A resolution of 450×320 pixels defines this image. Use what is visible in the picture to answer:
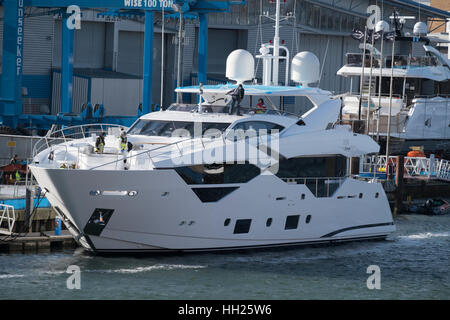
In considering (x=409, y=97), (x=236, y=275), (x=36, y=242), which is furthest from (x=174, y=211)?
(x=409, y=97)

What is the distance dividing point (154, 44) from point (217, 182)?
26685 mm

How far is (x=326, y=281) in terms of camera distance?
21.0 metres

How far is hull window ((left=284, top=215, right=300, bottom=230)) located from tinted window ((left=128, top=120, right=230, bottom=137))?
2.83 m

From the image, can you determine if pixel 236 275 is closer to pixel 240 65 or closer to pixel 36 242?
pixel 36 242

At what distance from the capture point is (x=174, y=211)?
21.5m

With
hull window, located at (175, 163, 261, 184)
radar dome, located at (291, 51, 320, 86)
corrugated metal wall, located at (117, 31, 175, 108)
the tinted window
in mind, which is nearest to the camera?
hull window, located at (175, 163, 261, 184)

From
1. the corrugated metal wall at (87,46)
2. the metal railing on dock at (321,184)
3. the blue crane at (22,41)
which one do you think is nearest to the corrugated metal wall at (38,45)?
the corrugated metal wall at (87,46)

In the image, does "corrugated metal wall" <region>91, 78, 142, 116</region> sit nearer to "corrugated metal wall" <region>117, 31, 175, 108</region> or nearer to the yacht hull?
"corrugated metal wall" <region>117, 31, 175, 108</region>

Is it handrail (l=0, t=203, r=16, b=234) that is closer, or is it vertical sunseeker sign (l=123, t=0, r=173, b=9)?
handrail (l=0, t=203, r=16, b=234)

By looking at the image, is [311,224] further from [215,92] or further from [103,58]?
[103,58]

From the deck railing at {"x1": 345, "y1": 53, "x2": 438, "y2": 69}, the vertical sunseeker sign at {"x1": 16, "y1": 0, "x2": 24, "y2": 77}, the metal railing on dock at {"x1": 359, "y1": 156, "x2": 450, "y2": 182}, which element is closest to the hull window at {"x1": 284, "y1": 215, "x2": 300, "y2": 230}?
the metal railing on dock at {"x1": 359, "y1": 156, "x2": 450, "y2": 182}

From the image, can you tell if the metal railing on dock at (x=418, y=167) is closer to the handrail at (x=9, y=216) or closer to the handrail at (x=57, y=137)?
the handrail at (x=57, y=137)

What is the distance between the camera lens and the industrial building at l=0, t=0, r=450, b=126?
42344 mm

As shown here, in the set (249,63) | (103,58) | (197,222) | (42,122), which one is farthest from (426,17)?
(197,222)
